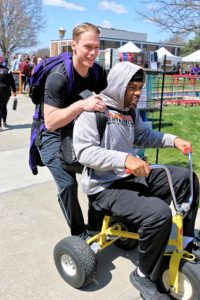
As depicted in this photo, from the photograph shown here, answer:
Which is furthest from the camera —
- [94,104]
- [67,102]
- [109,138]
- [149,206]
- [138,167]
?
[67,102]

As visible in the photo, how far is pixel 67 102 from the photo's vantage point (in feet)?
10.3

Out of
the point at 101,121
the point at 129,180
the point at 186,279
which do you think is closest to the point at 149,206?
the point at 129,180

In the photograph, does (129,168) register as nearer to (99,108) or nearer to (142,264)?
(99,108)

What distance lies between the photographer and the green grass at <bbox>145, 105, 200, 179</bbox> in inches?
249

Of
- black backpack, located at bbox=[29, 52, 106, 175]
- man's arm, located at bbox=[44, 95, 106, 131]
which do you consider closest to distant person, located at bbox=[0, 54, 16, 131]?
black backpack, located at bbox=[29, 52, 106, 175]

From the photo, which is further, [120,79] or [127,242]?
[127,242]

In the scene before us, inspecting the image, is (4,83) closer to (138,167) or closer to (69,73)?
(69,73)

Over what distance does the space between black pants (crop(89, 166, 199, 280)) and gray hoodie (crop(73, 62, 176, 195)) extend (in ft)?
0.35

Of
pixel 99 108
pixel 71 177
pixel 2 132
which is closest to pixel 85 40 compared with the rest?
pixel 99 108

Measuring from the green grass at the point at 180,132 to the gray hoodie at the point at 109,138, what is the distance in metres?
3.04

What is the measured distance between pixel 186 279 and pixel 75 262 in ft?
2.63

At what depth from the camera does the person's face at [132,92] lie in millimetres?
2644

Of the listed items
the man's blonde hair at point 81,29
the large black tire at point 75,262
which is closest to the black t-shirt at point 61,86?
the man's blonde hair at point 81,29

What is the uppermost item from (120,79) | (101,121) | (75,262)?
(120,79)
